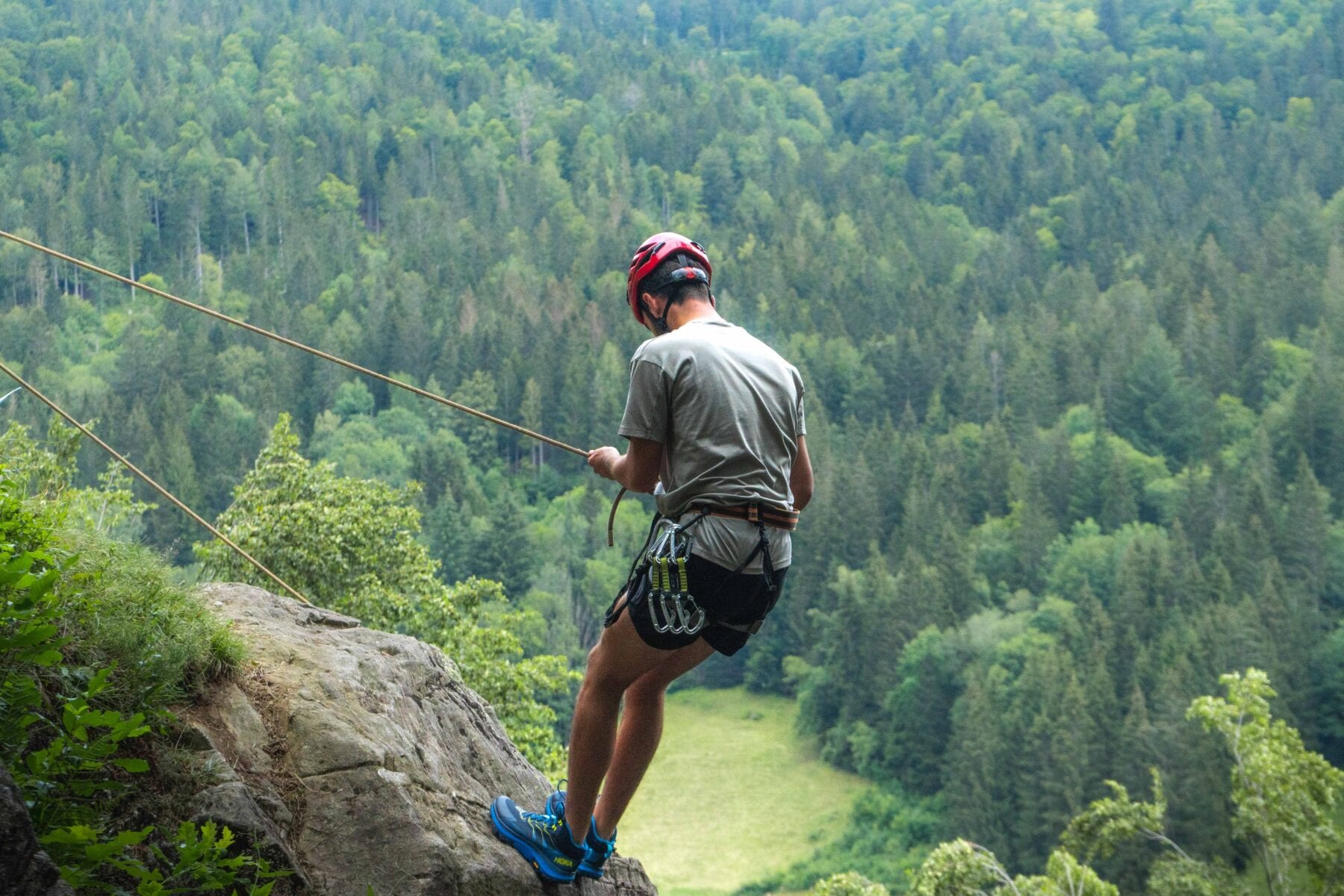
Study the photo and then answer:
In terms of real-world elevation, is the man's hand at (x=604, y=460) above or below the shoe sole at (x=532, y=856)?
above

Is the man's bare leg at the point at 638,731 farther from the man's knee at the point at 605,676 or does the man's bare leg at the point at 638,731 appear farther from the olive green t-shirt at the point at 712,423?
the olive green t-shirt at the point at 712,423

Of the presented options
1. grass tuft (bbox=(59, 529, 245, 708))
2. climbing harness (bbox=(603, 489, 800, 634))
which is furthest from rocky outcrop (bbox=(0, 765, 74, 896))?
climbing harness (bbox=(603, 489, 800, 634))

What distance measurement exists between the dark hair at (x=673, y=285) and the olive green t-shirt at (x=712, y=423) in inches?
7.4

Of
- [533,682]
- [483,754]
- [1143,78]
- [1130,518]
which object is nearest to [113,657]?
[483,754]

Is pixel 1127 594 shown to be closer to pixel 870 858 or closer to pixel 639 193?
pixel 870 858

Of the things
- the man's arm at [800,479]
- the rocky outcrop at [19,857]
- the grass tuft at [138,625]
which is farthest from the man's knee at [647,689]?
the rocky outcrop at [19,857]

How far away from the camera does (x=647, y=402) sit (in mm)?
4582

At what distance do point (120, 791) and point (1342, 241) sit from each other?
14258 centimetres

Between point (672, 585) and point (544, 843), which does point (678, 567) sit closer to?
point (672, 585)

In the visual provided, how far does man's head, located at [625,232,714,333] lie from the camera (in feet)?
16.0

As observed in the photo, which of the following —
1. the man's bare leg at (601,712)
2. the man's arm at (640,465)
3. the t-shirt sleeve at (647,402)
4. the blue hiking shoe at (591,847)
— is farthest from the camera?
the blue hiking shoe at (591,847)

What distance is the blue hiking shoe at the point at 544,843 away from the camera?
17.0 ft

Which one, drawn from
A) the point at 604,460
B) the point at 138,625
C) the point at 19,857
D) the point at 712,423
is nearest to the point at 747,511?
the point at 712,423

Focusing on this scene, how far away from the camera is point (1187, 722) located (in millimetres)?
58188
